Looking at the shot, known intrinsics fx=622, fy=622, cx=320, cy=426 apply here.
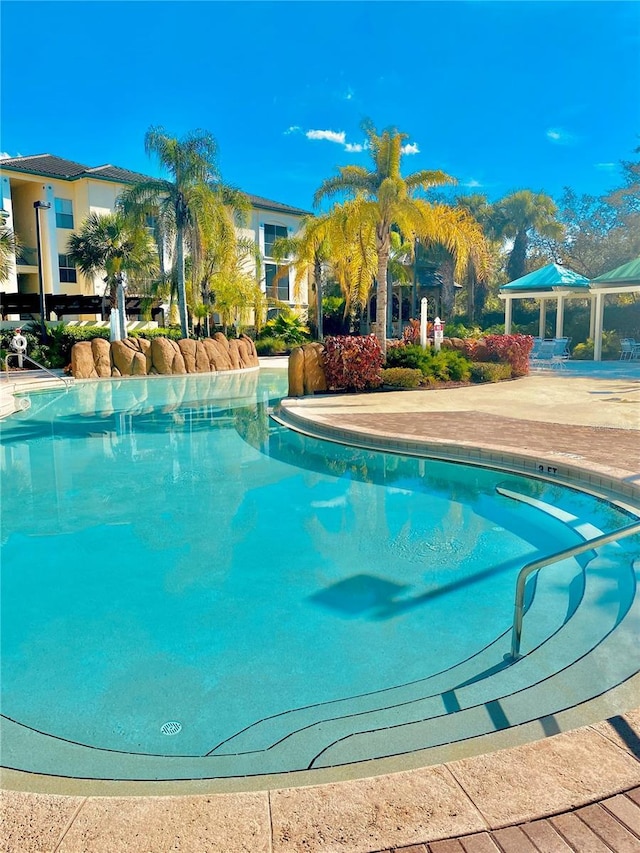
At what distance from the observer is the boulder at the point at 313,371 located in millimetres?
15702

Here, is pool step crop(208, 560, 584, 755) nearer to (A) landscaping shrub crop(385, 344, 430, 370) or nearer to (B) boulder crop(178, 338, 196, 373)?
(A) landscaping shrub crop(385, 344, 430, 370)

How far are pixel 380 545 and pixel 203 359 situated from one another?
1986 centimetres

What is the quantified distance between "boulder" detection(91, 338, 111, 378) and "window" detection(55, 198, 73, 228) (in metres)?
16.1

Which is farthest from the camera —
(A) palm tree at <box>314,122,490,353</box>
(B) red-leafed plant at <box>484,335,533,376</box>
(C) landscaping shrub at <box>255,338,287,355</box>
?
(C) landscaping shrub at <box>255,338,287,355</box>

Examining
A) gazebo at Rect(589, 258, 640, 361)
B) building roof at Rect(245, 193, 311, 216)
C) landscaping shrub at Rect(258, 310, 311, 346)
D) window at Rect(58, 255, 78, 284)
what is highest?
building roof at Rect(245, 193, 311, 216)

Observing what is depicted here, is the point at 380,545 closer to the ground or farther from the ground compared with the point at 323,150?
closer to the ground

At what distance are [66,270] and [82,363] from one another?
15948 mm

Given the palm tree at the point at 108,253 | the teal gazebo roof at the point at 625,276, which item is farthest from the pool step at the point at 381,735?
the palm tree at the point at 108,253

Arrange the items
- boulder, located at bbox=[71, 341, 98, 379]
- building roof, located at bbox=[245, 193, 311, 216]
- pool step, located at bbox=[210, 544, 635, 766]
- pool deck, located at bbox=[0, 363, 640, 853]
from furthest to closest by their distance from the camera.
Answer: building roof, located at bbox=[245, 193, 311, 216], boulder, located at bbox=[71, 341, 98, 379], pool step, located at bbox=[210, 544, 635, 766], pool deck, located at bbox=[0, 363, 640, 853]

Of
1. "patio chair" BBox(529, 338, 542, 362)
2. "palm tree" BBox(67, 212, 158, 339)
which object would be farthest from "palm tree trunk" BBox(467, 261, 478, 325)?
"palm tree" BBox(67, 212, 158, 339)

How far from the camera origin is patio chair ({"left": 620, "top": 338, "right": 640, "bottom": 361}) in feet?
78.6

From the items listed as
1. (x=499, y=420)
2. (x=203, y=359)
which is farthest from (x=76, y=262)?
(x=499, y=420)

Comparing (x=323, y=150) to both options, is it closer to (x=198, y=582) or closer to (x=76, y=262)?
(x=76, y=262)

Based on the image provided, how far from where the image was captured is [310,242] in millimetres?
22969
